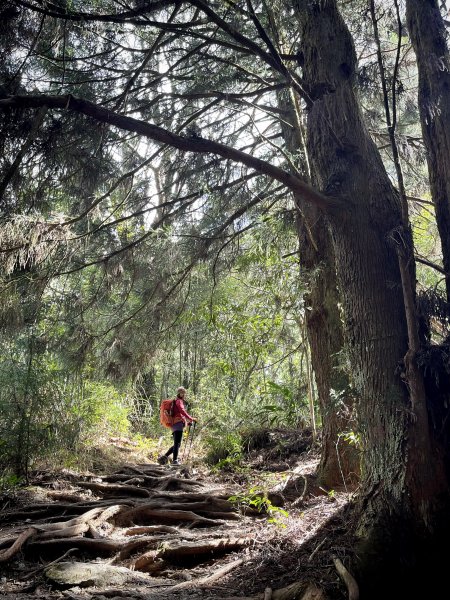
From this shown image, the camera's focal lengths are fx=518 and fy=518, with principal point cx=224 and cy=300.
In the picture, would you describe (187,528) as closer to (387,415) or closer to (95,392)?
(387,415)

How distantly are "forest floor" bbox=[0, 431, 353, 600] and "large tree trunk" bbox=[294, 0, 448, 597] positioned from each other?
0.38 m

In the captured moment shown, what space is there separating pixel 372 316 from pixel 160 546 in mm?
3098

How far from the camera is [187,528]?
5875 mm

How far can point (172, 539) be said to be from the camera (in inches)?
205

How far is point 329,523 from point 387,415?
1313 millimetres

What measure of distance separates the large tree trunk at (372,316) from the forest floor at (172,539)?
1.23 ft

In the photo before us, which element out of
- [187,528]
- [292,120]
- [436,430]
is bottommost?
[187,528]

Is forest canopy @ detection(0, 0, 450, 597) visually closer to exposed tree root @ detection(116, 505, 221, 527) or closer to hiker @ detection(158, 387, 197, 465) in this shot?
hiker @ detection(158, 387, 197, 465)

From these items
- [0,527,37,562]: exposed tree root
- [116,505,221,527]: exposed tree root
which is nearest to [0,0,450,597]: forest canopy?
[116,505,221,527]: exposed tree root

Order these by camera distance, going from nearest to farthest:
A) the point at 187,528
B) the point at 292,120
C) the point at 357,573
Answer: the point at 357,573 → the point at 187,528 → the point at 292,120

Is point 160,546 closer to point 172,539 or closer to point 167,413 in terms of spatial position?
point 172,539

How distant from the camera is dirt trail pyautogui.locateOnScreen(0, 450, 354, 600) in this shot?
3875 millimetres

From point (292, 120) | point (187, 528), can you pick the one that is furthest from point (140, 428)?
point (292, 120)

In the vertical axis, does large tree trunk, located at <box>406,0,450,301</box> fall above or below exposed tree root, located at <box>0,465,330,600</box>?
above
